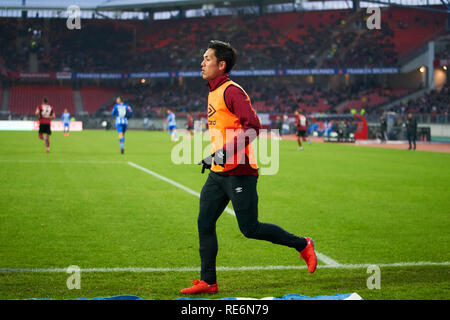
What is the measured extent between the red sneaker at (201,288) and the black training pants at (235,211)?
0.06 metres

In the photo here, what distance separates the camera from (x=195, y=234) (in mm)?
7914

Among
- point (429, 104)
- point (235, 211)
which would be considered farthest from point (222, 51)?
point (429, 104)

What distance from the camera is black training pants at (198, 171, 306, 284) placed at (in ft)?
16.3

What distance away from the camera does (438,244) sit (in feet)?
24.0

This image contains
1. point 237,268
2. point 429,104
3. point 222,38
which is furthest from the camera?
point 222,38

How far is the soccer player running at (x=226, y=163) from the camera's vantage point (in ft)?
16.0

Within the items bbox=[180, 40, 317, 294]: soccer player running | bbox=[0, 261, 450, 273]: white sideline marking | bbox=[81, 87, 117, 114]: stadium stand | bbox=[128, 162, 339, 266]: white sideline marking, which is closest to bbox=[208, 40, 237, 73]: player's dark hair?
bbox=[180, 40, 317, 294]: soccer player running

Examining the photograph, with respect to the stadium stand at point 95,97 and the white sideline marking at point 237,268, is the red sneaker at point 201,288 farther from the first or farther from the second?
the stadium stand at point 95,97

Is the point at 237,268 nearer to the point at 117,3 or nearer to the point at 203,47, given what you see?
the point at 203,47

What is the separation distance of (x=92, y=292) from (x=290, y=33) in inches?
2631

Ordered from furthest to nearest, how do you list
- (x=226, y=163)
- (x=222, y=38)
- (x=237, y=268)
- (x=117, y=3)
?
(x=117, y=3) < (x=222, y=38) < (x=237, y=268) < (x=226, y=163)

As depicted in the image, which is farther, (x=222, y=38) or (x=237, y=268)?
(x=222, y=38)

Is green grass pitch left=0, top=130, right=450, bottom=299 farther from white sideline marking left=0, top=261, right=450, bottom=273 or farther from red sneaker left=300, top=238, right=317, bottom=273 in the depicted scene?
red sneaker left=300, top=238, right=317, bottom=273

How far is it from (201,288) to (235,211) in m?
0.72
